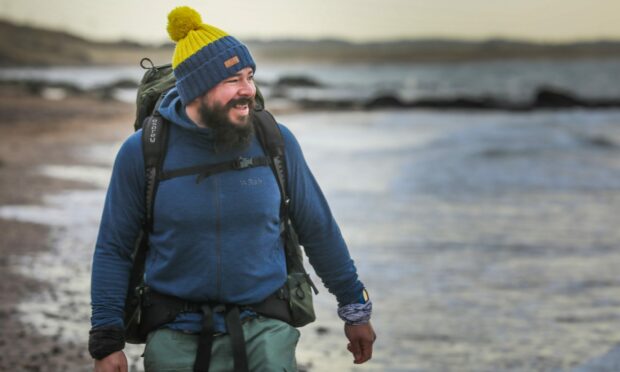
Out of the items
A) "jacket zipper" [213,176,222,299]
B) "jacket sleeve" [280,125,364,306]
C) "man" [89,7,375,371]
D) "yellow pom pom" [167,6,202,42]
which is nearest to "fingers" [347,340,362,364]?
"jacket sleeve" [280,125,364,306]

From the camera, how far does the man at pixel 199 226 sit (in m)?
2.91

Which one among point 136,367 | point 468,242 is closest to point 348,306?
point 136,367

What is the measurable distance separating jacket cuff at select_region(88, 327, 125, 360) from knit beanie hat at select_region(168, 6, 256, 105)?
757mm

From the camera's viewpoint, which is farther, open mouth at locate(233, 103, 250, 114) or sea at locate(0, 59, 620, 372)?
sea at locate(0, 59, 620, 372)

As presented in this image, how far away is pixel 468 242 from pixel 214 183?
941 centimetres

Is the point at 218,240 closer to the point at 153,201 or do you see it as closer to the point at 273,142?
the point at 153,201

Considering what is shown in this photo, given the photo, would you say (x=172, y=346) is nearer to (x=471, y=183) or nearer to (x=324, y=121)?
(x=471, y=183)

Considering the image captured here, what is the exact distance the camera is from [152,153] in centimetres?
291

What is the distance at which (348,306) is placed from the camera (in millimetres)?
3268

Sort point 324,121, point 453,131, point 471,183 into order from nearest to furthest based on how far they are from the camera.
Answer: point 471,183, point 453,131, point 324,121

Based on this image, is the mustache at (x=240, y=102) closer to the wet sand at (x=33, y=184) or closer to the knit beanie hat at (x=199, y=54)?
the knit beanie hat at (x=199, y=54)

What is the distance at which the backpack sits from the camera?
2922mm

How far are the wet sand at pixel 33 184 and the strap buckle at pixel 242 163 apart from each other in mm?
3330

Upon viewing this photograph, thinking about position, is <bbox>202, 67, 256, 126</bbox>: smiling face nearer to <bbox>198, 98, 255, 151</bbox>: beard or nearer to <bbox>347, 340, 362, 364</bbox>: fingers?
<bbox>198, 98, 255, 151</bbox>: beard
